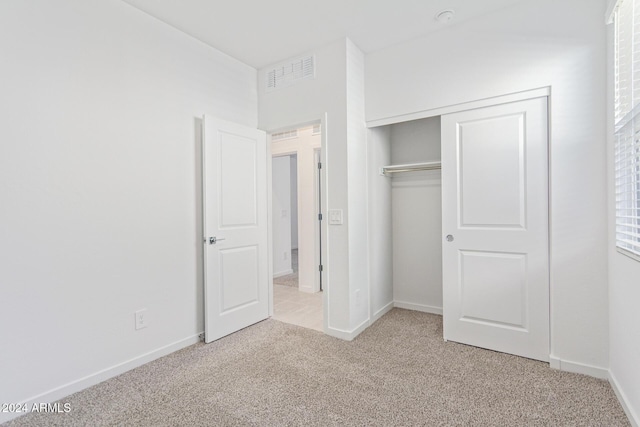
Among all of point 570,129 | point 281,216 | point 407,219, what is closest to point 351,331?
point 407,219

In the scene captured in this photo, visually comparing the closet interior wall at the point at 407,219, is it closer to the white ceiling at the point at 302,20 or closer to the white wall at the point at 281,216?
the white ceiling at the point at 302,20

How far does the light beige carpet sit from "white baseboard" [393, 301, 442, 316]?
2.52 ft

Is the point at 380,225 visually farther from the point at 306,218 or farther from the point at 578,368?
the point at 578,368

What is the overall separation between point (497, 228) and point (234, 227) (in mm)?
2255

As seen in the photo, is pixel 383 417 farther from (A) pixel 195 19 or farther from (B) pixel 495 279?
(A) pixel 195 19

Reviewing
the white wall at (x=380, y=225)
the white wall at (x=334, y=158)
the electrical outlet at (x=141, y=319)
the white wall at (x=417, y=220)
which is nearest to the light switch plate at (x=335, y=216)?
the white wall at (x=334, y=158)

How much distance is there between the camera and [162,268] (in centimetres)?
250

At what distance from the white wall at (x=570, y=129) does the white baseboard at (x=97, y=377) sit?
289 centimetres

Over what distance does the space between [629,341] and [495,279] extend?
852 millimetres

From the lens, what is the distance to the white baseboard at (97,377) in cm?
184

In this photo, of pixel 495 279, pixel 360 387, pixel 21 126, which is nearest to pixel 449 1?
pixel 495 279

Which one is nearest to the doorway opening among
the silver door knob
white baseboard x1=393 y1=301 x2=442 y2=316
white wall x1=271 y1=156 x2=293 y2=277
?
white wall x1=271 y1=156 x2=293 y2=277

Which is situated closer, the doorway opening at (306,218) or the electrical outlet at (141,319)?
the electrical outlet at (141,319)

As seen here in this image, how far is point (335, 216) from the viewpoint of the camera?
9.40ft
